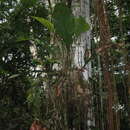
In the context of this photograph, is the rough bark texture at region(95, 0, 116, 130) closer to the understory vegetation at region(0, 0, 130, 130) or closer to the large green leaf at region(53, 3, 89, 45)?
the understory vegetation at region(0, 0, 130, 130)

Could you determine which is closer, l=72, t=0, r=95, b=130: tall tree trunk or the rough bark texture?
the rough bark texture

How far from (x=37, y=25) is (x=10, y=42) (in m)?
0.52

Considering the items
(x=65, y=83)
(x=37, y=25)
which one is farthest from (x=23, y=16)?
(x=65, y=83)

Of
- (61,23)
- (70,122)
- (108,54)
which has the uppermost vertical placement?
(61,23)

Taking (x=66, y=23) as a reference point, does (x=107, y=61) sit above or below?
below

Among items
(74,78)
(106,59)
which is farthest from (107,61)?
(74,78)

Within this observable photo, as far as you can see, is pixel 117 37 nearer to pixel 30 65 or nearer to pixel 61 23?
pixel 30 65

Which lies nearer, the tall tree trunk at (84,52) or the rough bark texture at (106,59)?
the rough bark texture at (106,59)

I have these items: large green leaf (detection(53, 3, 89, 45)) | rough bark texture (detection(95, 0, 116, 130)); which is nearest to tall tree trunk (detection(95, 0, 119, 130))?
rough bark texture (detection(95, 0, 116, 130))

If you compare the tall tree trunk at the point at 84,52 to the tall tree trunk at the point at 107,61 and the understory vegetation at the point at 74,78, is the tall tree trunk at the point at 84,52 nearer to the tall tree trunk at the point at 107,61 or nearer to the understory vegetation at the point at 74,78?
the understory vegetation at the point at 74,78

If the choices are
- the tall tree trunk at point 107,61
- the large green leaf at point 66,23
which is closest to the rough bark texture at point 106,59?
the tall tree trunk at point 107,61

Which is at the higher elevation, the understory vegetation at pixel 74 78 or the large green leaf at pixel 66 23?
the large green leaf at pixel 66 23

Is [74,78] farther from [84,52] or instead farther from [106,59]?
[84,52]

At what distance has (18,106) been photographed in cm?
280
